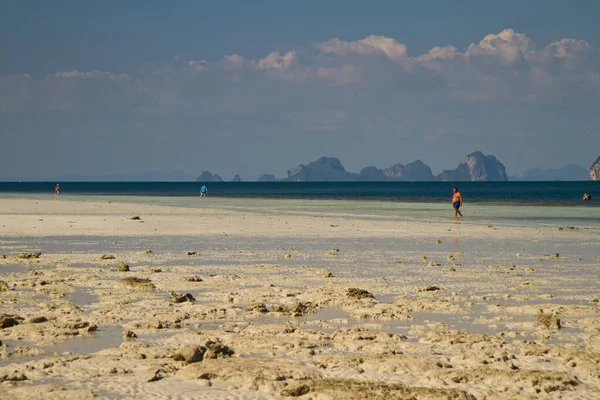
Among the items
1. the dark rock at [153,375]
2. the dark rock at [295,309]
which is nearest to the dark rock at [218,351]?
the dark rock at [153,375]

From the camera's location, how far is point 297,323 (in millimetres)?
10875

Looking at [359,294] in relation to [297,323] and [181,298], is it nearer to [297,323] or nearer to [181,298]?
[297,323]

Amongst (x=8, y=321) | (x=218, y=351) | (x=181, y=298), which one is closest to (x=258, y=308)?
(x=181, y=298)

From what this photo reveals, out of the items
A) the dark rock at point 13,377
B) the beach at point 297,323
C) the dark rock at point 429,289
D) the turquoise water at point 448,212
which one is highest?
the turquoise water at point 448,212

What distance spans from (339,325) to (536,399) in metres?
3.87

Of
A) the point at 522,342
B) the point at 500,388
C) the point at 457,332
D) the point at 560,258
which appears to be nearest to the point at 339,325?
the point at 457,332

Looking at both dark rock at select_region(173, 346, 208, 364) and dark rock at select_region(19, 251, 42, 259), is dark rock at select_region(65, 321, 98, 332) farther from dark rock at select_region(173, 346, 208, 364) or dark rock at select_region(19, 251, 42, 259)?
dark rock at select_region(19, 251, 42, 259)

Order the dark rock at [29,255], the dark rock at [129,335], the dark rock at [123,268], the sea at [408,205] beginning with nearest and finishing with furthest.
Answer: the dark rock at [129,335] → the dark rock at [123,268] → the dark rock at [29,255] → the sea at [408,205]

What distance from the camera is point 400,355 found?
8875mm

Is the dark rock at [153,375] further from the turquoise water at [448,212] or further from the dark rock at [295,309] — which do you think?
the turquoise water at [448,212]

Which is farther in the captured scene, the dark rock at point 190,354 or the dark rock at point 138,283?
the dark rock at point 138,283

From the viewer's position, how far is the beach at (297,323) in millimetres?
7754

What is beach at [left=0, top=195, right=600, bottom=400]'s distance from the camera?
7.75m

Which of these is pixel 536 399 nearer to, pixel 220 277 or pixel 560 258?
pixel 220 277
